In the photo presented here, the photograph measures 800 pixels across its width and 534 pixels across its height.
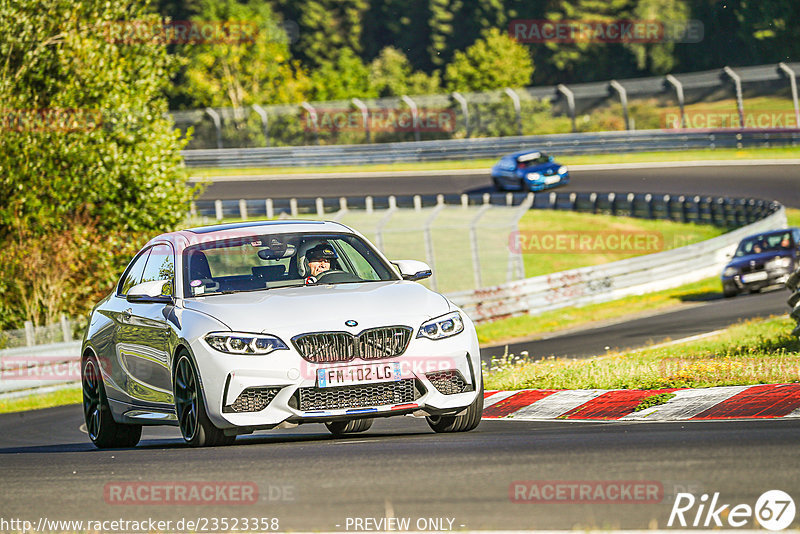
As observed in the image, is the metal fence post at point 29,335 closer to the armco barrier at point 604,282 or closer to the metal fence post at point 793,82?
the armco barrier at point 604,282

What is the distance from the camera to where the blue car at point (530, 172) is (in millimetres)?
43969

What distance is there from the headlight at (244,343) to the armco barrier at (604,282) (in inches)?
683

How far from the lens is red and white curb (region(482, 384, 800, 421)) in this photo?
875 cm

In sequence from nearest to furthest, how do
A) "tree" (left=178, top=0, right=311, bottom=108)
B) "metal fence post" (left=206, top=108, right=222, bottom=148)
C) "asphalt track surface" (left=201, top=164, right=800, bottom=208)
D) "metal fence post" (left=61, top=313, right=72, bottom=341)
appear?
1. "metal fence post" (left=61, top=313, right=72, bottom=341)
2. "asphalt track surface" (left=201, top=164, right=800, bottom=208)
3. "metal fence post" (left=206, top=108, right=222, bottom=148)
4. "tree" (left=178, top=0, right=311, bottom=108)

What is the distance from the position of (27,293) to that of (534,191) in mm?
22038

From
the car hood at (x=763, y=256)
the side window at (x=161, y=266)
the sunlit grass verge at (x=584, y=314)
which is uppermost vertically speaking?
the side window at (x=161, y=266)

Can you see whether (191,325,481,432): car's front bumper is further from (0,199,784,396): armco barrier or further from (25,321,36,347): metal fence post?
(25,321,36,347): metal fence post

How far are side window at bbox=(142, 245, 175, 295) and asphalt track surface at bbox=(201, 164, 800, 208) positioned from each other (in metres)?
32.2

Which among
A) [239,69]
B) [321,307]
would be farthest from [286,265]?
[239,69]

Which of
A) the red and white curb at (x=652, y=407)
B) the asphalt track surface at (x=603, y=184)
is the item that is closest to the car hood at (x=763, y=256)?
the asphalt track surface at (x=603, y=184)

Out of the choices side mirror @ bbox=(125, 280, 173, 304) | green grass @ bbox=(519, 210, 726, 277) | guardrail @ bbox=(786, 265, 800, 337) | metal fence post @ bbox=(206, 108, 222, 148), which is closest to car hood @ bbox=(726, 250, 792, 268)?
green grass @ bbox=(519, 210, 726, 277)

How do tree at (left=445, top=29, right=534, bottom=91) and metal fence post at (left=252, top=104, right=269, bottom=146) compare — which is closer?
metal fence post at (left=252, top=104, right=269, bottom=146)

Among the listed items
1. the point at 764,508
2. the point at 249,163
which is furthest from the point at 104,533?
the point at 249,163

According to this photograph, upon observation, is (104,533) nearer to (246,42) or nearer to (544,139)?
(544,139)
